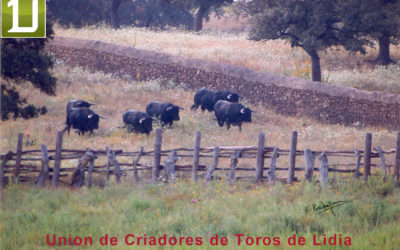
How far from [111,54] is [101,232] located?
2165cm

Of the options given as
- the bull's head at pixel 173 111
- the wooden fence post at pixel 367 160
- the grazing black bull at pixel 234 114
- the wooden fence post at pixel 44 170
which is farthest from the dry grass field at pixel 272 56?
the wooden fence post at pixel 44 170

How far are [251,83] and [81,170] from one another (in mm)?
14158

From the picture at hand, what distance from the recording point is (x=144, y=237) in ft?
27.1

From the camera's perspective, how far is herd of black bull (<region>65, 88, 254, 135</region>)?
63.7 feet

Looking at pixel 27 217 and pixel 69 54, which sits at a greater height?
pixel 69 54

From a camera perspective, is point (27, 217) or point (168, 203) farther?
point (168, 203)

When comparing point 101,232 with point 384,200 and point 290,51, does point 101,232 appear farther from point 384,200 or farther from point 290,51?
point 290,51

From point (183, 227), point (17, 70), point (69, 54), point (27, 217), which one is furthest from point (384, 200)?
point (69, 54)

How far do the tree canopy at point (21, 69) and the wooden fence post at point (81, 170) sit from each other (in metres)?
1.82

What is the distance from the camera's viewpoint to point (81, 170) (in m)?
12.1

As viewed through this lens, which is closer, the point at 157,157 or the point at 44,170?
the point at 44,170

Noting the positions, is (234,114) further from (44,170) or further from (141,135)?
(44,170)

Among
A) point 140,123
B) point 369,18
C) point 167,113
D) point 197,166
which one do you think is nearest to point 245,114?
point 167,113

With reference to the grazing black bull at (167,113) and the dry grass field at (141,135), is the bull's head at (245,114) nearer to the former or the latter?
the dry grass field at (141,135)
